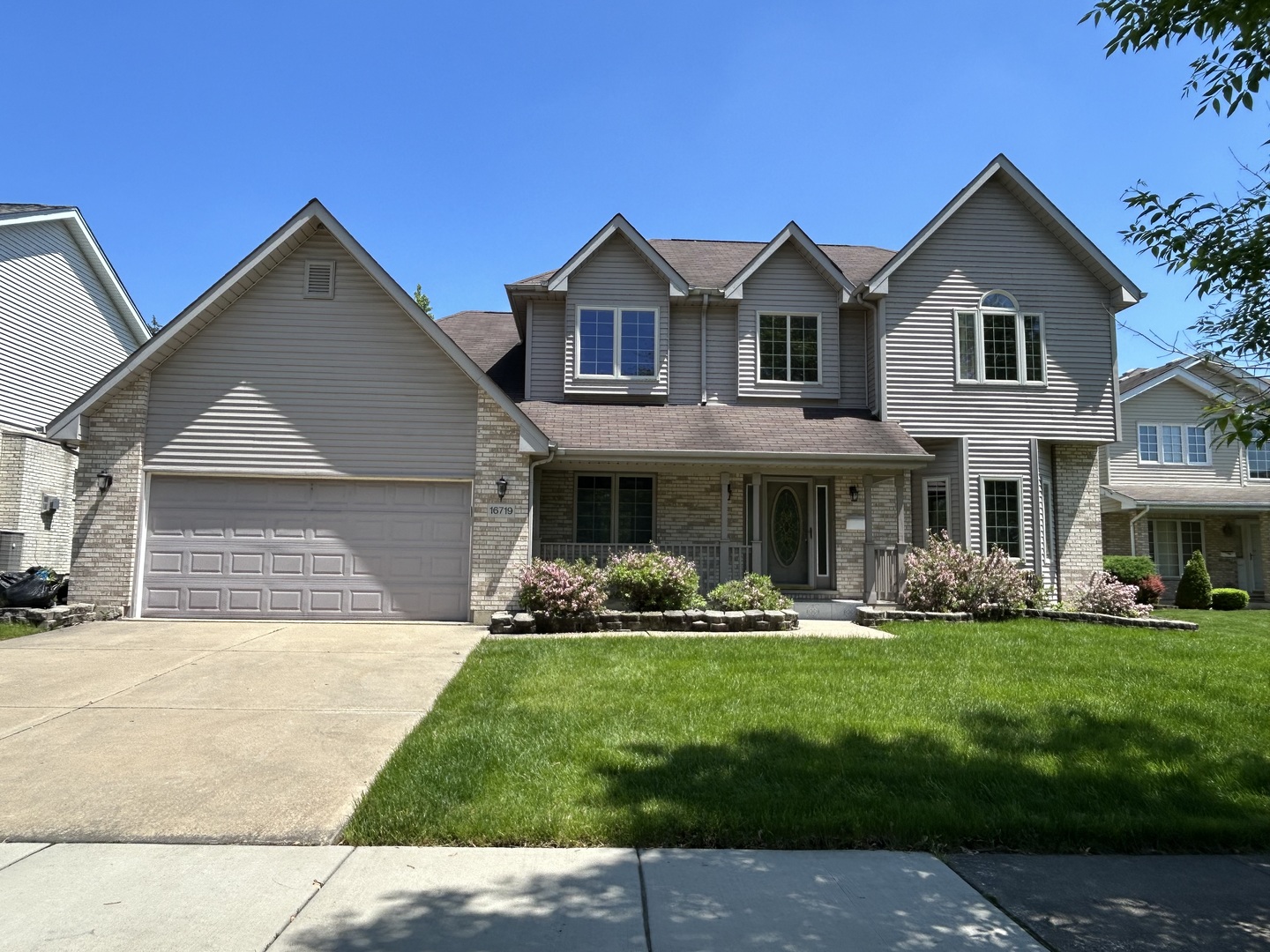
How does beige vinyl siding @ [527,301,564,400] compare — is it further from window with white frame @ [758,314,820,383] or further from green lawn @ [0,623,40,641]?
green lawn @ [0,623,40,641]

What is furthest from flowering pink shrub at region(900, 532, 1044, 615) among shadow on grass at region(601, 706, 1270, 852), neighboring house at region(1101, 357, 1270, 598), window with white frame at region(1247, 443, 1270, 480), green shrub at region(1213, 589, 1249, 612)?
window with white frame at region(1247, 443, 1270, 480)

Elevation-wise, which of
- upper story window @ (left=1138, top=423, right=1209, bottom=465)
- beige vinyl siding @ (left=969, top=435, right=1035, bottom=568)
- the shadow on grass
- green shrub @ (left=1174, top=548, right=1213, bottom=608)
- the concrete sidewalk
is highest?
upper story window @ (left=1138, top=423, right=1209, bottom=465)

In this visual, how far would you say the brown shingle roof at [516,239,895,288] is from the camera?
57.6ft

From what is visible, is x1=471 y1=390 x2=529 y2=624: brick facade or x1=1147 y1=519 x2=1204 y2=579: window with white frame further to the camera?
x1=1147 y1=519 x2=1204 y2=579: window with white frame

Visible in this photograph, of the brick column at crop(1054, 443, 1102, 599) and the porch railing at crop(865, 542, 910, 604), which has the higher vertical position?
the brick column at crop(1054, 443, 1102, 599)

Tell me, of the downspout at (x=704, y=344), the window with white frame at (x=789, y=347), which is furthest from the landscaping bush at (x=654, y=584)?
the window with white frame at (x=789, y=347)

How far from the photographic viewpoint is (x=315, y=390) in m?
13.7

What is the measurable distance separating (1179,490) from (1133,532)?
101 inches

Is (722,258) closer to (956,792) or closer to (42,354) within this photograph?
(956,792)

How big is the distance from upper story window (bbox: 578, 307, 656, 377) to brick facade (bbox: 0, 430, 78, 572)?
11.0 metres

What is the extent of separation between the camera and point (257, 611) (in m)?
13.5

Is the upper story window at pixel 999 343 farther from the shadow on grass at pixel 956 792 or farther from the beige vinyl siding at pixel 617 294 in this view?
the shadow on grass at pixel 956 792

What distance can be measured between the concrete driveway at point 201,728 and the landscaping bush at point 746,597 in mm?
4132

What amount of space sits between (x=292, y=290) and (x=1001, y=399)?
13.7 m
